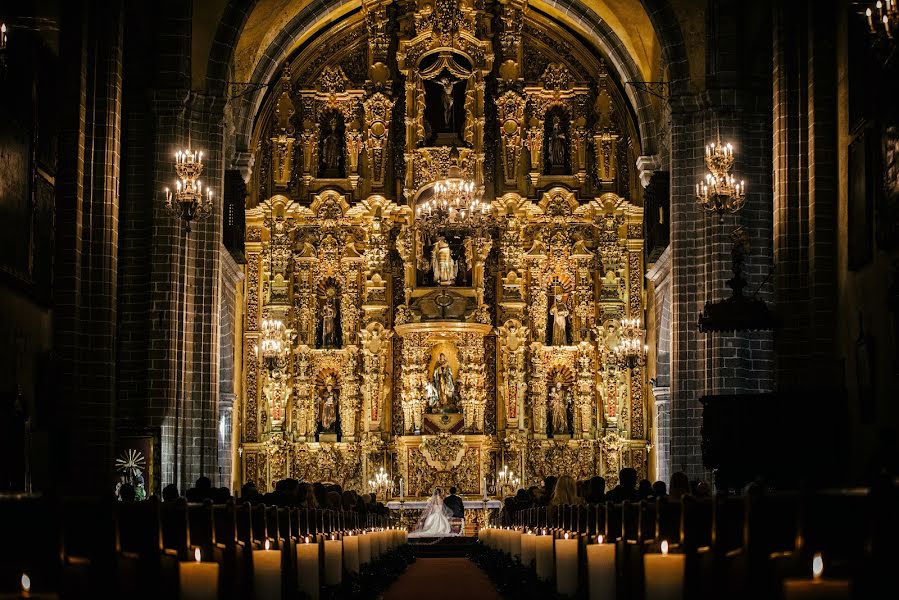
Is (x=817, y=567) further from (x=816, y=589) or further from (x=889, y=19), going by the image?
(x=889, y=19)

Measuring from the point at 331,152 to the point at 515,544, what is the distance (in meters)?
21.4

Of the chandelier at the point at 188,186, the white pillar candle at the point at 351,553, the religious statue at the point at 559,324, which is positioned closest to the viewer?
the white pillar candle at the point at 351,553

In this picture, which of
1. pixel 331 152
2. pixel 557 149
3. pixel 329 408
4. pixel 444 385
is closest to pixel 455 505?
pixel 444 385

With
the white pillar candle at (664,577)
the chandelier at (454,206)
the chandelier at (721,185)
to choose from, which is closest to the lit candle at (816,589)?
the white pillar candle at (664,577)

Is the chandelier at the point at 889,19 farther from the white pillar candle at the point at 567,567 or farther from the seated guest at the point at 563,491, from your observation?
the seated guest at the point at 563,491

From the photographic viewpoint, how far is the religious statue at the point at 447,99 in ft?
119

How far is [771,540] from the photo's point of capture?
21.2ft

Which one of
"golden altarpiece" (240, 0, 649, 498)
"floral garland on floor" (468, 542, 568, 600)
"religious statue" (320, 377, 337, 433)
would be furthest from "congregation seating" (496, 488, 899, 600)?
"religious statue" (320, 377, 337, 433)

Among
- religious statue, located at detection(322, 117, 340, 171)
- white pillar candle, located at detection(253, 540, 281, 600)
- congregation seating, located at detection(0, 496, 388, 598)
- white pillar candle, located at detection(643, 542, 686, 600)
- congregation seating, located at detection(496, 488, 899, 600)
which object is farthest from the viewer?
religious statue, located at detection(322, 117, 340, 171)

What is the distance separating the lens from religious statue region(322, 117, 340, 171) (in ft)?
120

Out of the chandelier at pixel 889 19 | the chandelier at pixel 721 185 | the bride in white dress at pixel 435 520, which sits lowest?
the bride in white dress at pixel 435 520

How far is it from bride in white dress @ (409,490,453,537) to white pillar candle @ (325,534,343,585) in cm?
1772

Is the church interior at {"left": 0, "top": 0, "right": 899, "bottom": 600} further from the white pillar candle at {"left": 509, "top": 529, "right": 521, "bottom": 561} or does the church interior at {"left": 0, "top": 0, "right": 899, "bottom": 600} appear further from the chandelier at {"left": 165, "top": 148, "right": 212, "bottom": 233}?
the white pillar candle at {"left": 509, "top": 529, "right": 521, "bottom": 561}

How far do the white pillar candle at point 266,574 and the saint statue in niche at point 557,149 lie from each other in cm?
2821
